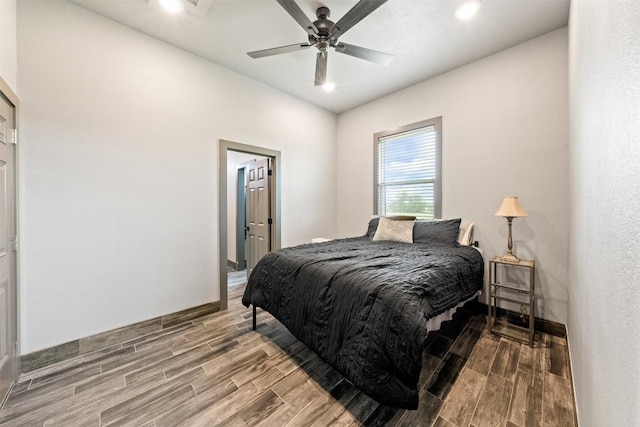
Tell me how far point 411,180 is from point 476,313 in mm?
1915

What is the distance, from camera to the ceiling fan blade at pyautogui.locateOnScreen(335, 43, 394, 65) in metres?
2.28

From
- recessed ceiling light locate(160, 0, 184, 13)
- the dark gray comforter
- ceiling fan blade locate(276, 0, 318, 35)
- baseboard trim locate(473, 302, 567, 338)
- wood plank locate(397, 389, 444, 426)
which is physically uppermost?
recessed ceiling light locate(160, 0, 184, 13)

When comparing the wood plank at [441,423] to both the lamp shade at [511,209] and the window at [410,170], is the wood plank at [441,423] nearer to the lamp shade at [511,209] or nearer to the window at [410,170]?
the lamp shade at [511,209]

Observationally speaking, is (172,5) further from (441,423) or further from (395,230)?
(441,423)

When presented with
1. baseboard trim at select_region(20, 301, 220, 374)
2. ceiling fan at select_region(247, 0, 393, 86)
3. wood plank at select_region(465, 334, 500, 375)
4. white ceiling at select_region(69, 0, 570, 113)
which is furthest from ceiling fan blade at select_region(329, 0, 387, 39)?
baseboard trim at select_region(20, 301, 220, 374)

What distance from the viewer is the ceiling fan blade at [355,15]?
1771 millimetres

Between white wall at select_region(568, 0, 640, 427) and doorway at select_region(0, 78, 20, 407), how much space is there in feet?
10.2

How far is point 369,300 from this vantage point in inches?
59.4

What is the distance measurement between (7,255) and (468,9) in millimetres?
4124

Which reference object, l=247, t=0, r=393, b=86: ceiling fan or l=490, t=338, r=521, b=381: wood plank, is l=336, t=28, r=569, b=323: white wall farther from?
l=247, t=0, r=393, b=86: ceiling fan

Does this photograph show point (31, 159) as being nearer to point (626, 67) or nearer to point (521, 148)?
→ point (626, 67)

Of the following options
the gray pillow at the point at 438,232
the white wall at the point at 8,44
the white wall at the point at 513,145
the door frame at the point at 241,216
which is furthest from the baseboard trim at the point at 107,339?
the white wall at the point at 513,145

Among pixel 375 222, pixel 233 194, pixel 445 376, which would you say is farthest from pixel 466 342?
pixel 233 194

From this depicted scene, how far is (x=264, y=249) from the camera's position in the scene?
13.1 ft
